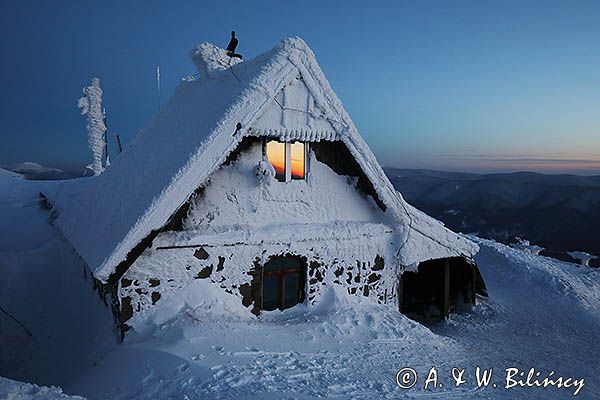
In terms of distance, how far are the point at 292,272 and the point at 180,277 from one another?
9.32 feet

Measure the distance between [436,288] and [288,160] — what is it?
7.34 meters

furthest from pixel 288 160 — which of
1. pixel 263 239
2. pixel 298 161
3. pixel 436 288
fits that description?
pixel 436 288

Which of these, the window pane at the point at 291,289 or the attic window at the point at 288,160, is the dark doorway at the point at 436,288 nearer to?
the window pane at the point at 291,289

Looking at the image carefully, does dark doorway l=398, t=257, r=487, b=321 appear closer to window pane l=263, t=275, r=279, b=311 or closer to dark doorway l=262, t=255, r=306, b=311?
dark doorway l=262, t=255, r=306, b=311

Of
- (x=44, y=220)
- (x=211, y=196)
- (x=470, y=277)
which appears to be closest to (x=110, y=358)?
(x=211, y=196)

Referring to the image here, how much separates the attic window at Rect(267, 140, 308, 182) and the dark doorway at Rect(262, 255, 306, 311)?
2051 millimetres

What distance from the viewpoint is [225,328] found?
830 centimetres

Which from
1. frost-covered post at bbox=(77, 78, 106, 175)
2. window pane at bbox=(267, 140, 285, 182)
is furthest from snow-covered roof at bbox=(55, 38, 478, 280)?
frost-covered post at bbox=(77, 78, 106, 175)

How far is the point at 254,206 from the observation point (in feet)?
30.6

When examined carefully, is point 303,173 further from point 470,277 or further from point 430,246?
point 470,277

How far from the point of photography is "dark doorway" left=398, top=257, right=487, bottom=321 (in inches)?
519

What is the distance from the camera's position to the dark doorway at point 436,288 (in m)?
13.2

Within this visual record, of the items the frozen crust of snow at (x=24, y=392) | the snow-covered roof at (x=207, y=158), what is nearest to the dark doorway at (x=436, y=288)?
the snow-covered roof at (x=207, y=158)

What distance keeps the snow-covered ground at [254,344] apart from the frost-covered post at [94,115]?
10896 mm
